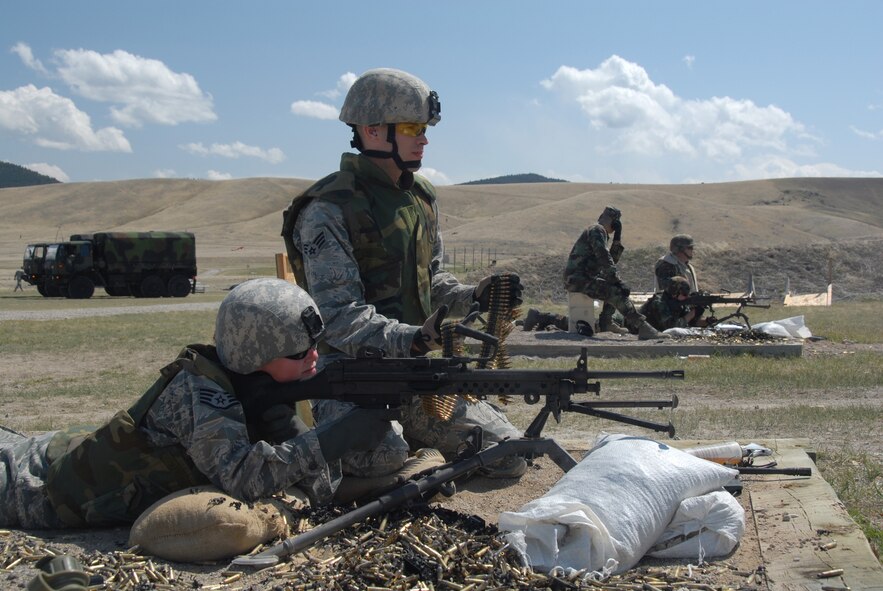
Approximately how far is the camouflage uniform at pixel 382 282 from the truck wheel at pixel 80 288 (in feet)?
97.3

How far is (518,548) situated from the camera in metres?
3.72

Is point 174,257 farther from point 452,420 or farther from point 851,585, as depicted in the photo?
point 851,585

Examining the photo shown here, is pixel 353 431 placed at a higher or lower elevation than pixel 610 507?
higher

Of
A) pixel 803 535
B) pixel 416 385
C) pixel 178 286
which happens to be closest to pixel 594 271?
pixel 803 535

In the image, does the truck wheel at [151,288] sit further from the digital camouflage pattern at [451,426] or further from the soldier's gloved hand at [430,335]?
the soldier's gloved hand at [430,335]

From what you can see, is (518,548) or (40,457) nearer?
(518,548)

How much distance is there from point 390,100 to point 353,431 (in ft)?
6.25

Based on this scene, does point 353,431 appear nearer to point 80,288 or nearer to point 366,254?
point 366,254

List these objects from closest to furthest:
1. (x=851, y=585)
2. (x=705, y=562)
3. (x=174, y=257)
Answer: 1. (x=851, y=585)
2. (x=705, y=562)
3. (x=174, y=257)

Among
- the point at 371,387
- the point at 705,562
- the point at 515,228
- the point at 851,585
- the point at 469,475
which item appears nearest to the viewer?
the point at 851,585

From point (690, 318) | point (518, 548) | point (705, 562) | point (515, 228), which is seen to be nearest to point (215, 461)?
point (518, 548)

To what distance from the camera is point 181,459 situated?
423 centimetres

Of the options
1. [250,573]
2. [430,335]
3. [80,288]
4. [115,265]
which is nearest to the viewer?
[250,573]

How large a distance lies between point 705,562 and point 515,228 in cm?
6537
